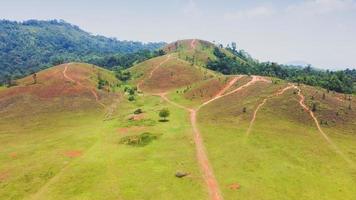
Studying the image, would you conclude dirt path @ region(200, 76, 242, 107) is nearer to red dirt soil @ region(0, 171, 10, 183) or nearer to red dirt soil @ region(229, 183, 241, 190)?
red dirt soil @ region(229, 183, 241, 190)

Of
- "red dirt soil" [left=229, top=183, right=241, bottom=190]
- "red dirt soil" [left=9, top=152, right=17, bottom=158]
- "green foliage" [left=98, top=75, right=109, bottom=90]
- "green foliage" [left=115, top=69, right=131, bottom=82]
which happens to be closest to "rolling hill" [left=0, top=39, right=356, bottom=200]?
"red dirt soil" [left=229, top=183, right=241, bottom=190]

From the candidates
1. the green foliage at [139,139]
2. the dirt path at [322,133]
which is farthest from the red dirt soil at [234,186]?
the green foliage at [139,139]

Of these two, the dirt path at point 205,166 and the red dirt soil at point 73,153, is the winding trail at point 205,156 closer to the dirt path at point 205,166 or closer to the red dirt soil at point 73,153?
the dirt path at point 205,166

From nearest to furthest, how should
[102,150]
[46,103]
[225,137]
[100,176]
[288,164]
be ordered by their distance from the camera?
[100,176] < [288,164] < [102,150] < [225,137] < [46,103]

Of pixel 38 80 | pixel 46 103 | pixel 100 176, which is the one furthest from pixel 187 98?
pixel 100 176

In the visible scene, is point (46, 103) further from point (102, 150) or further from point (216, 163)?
point (216, 163)

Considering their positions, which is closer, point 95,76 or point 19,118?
point 19,118
